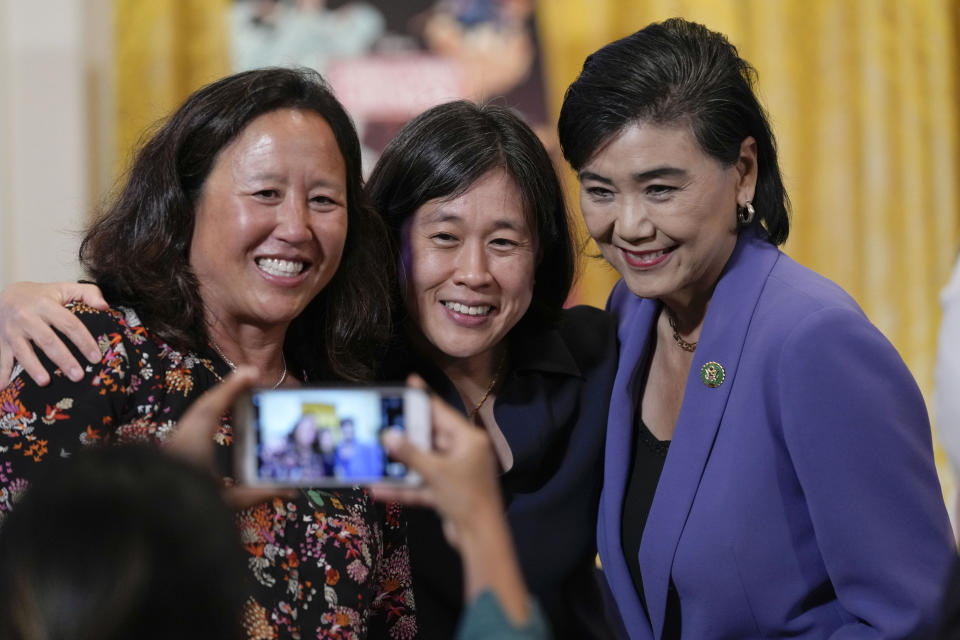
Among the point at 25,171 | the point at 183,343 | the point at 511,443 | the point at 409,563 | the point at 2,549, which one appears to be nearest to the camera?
Answer: the point at 2,549

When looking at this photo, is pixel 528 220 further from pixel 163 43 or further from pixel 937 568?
pixel 163 43

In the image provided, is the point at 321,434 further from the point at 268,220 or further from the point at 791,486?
the point at 791,486

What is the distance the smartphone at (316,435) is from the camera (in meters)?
1.11

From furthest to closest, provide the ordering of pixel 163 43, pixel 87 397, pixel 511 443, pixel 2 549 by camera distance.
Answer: pixel 163 43
pixel 511 443
pixel 87 397
pixel 2 549

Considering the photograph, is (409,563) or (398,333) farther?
(398,333)

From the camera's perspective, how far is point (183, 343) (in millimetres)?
1652

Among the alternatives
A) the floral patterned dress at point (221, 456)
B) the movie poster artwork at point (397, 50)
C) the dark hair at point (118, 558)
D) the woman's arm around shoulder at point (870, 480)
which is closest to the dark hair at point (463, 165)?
the floral patterned dress at point (221, 456)

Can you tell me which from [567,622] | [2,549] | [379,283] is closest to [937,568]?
[567,622]

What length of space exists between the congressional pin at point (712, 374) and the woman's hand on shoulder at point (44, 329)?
0.94m

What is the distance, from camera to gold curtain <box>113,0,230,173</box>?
426 cm

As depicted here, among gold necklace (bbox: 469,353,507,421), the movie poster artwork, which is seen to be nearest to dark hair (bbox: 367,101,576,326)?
gold necklace (bbox: 469,353,507,421)

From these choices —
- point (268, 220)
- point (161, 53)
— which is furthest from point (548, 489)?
point (161, 53)

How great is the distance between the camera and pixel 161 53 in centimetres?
428

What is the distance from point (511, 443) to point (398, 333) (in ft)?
1.01
